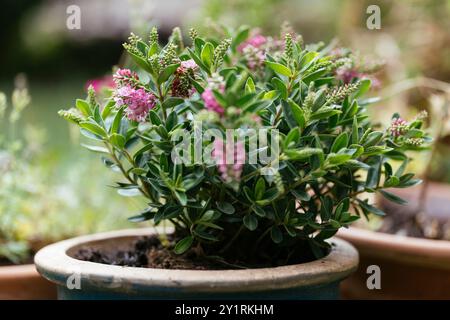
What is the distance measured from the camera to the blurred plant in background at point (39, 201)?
5.87 feet

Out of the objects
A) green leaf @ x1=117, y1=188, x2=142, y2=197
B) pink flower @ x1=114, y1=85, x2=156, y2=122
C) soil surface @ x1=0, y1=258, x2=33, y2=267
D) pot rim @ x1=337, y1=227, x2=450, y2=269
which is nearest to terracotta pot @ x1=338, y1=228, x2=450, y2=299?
pot rim @ x1=337, y1=227, x2=450, y2=269

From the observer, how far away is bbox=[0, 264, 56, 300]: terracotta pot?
60.8 inches

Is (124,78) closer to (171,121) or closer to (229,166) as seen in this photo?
(171,121)

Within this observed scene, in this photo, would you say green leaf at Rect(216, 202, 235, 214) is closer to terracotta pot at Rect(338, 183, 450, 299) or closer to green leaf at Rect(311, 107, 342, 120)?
green leaf at Rect(311, 107, 342, 120)

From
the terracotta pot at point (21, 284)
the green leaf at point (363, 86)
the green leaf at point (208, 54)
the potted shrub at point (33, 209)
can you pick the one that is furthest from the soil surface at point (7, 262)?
the green leaf at point (363, 86)

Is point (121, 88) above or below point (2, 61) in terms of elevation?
below

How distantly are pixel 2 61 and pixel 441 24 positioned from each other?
5.51m

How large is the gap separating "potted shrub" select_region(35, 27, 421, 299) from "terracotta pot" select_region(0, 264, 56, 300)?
0.21 metres

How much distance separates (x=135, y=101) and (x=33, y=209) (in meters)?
Answer: 1.01

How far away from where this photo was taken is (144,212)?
1342 millimetres

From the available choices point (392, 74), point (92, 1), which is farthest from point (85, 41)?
point (392, 74)

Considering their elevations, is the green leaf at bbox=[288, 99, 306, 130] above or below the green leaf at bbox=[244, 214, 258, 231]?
above

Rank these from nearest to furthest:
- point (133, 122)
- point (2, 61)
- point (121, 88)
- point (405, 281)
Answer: point (121, 88), point (133, 122), point (405, 281), point (2, 61)
